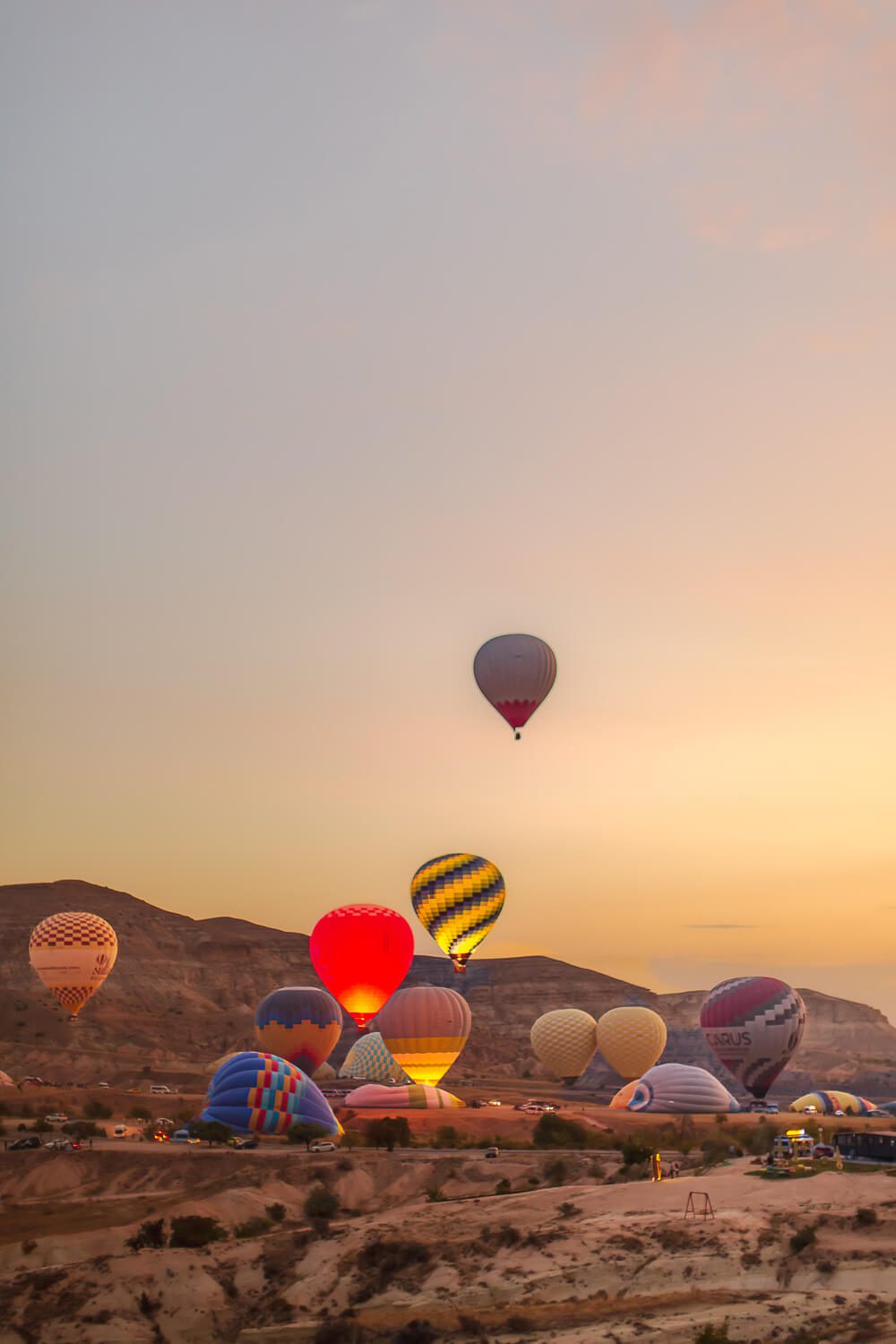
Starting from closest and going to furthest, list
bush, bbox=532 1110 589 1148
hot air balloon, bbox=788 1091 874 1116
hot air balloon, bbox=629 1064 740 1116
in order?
bush, bbox=532 1110 589 1148 → hot air balloon, bbox=629 1064 740 1116 → hot air balloon, bbox=788 1091 874 1116

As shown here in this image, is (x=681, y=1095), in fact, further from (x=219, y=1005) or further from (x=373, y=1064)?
(x=219, y=1005)

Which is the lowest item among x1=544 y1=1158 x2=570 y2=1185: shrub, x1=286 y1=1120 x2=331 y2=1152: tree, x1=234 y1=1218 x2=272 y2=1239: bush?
x1=234 y1=1218 x2=272 y2=1239: bush

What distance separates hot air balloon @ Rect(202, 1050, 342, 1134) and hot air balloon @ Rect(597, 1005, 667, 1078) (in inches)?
1528

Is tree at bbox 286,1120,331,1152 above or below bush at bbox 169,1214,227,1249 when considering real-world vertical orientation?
above

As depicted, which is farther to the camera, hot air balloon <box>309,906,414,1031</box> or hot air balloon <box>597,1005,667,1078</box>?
hot air balloon <box>597,1005,667,1078</box>

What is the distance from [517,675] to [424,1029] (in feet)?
69.3

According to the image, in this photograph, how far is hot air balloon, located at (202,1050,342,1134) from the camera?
51281mm

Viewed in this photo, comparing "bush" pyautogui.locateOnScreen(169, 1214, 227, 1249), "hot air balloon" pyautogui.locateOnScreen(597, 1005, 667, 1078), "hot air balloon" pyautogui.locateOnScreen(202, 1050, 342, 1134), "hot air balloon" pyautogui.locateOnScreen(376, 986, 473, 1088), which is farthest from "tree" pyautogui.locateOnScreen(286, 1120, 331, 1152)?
"hot air balloon" pyautogui.locateOnScreen(597, 1005, 667, 1078)

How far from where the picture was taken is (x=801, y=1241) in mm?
29953

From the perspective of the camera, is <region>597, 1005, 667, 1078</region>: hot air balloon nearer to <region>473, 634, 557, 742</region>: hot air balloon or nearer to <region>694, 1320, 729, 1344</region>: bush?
<region>473, 634, 557, 742</region>: hot air balloon

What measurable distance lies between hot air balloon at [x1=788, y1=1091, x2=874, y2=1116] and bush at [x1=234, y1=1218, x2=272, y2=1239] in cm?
4948

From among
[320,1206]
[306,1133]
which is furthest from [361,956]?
[320,1206]

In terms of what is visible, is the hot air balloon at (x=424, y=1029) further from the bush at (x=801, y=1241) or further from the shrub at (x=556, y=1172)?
the bush at (x=801, y=1241)

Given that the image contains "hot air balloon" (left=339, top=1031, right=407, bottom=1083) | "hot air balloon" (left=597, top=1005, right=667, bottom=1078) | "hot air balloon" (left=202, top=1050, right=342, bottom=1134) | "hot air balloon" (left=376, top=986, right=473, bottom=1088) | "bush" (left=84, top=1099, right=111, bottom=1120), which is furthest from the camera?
"hot air balloon" (left=597, top=1005, right=667, bottom=1078)
